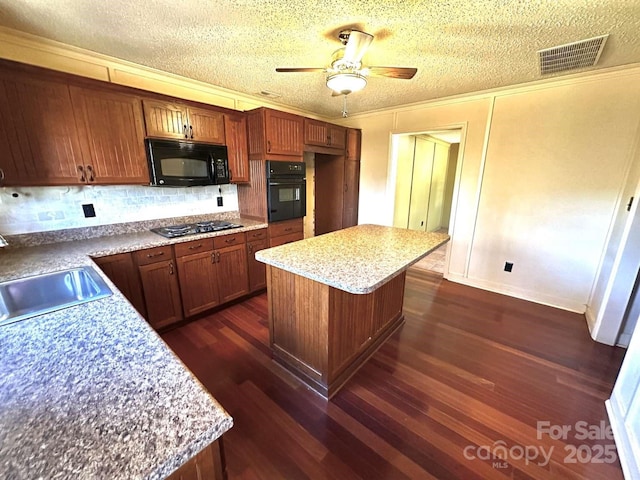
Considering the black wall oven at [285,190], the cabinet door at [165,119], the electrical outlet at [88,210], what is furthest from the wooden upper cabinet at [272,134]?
the electrical outlet at [88,210]

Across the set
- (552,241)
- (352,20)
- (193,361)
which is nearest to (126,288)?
(193,361)

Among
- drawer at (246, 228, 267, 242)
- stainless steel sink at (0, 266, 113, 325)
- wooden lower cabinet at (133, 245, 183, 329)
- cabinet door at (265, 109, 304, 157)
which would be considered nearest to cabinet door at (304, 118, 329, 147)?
cabinet door at (265, 109, 304, 157)

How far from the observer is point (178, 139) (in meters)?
2.51

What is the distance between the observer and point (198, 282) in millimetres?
2588

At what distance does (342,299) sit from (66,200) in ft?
8.10

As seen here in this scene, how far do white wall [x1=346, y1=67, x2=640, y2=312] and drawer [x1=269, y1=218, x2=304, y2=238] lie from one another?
209cm

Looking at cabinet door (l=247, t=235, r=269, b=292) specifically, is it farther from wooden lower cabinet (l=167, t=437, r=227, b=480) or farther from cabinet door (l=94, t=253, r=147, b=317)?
wooden lower cabinet (l=167, t=437, r=227, b=480)

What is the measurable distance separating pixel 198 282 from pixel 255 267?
0.66 meters

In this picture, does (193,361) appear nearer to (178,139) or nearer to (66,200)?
(66,200)

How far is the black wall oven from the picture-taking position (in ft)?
9.89

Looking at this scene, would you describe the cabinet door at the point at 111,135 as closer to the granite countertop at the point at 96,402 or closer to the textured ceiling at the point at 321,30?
the textured ceiling at the point at 321,30

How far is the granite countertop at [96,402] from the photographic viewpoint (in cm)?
53

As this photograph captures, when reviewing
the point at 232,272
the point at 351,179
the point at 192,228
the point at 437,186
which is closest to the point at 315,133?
the point at 351,179

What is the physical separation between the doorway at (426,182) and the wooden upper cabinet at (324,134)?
0.82 metres
